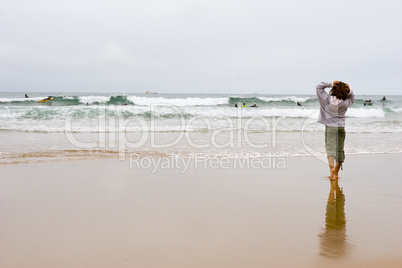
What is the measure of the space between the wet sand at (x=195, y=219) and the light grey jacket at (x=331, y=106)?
970mm

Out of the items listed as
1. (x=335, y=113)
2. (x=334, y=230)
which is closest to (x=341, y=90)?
(x=335, y=113)

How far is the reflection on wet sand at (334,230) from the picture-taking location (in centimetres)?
271

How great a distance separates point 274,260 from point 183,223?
1.04 metres

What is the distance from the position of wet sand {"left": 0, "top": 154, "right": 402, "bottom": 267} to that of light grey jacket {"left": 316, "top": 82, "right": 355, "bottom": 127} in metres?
0.97

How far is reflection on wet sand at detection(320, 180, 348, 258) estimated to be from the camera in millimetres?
2713

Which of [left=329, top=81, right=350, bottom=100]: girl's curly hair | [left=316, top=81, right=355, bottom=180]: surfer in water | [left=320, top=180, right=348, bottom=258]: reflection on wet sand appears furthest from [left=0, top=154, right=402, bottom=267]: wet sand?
[left=329, top=81, right=350, bottom=100]: girl's curly hair

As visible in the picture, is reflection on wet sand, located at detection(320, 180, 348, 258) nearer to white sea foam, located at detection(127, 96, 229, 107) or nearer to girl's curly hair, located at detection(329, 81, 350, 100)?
girl's curly hair, located at detection(329, 81, 350, 100)

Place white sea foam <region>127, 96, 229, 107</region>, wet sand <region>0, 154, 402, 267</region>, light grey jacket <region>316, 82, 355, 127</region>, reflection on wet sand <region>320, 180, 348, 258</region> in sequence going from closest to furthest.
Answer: wet sand <region>0, 154, 402, 267</region>, reflection on wet sand <region>320, 180, 348, 258</region>, light grey jacket <region>316, 82, 355, 127</region>, white sea foam <region>127, 96, 229, 107</region>

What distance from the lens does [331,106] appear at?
532cm

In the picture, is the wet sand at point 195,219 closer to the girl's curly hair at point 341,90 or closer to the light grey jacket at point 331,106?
the light grey jacket at point 331,106

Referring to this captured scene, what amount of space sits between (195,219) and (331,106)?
3.16 metres

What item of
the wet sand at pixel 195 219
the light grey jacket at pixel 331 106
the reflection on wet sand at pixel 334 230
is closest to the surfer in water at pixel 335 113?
the light grey jacket at pixel 331 106

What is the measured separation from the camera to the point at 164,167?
241 inches

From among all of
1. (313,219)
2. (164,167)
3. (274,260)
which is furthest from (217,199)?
(164,167)
